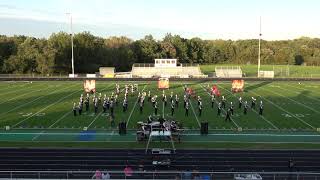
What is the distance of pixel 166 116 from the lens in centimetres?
2702

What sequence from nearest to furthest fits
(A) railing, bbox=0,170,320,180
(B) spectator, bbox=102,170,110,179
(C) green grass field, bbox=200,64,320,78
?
(A) railing, bbox=0,170,320,180, (B) spectator, bbox=102,170,110,179, (C) green grass field, bbox=200,64,320,78

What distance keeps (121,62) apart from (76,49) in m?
10.5

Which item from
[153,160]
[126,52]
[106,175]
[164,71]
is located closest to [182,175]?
[106,175]

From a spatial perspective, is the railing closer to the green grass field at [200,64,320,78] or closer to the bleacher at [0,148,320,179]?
the bleacher at [0,148,320,179]

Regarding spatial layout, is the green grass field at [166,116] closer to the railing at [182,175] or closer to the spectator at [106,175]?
the railing at [182,175]

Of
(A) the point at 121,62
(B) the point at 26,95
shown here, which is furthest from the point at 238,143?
(A) the point at 121,62

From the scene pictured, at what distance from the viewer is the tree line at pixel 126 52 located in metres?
67.8

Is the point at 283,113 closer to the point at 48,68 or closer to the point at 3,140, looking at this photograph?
the point at 3,140

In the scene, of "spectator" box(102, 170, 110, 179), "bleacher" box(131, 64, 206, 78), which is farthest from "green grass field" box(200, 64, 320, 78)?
"spectator" box(102, 170, 110, 179)

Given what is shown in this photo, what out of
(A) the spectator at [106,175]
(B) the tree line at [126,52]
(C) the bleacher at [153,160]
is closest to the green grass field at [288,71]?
(B) the tree line at [126,52]

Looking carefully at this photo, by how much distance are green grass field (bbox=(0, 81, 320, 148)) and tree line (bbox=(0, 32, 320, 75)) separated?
30.5 metres

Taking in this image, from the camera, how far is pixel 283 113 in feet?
94.2

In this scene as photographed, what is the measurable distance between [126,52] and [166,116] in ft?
188

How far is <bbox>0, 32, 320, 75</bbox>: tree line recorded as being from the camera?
6781 cm
